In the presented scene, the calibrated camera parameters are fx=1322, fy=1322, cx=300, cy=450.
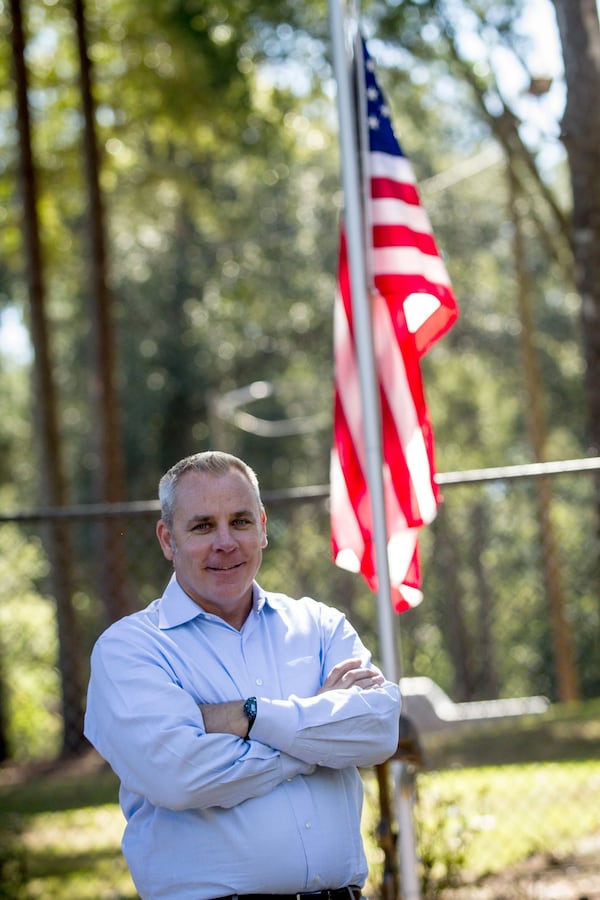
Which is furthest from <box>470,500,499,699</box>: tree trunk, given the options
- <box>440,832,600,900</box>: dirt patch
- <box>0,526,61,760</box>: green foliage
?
<box>0,526,61,760</box>: green foliage

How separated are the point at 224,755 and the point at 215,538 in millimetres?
577

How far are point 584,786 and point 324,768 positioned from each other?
671 centimetres

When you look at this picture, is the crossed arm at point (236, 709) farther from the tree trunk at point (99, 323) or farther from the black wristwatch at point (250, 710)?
the tree trunk at point (99, 323)

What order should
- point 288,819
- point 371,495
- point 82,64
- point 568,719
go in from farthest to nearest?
point 82,64
point 568,719
point 371,495
point 288,819

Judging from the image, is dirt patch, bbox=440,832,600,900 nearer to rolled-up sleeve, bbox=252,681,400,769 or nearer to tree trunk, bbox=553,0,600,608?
tree trunk, bbox=553,0,600,608

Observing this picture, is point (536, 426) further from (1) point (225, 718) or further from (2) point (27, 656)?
(1) point (225, 718)

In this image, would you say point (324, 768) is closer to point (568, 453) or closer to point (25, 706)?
point (25, 706)

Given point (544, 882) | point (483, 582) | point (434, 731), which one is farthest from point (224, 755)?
point (483, 582)

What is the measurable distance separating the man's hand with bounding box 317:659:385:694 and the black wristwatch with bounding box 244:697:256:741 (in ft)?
0.81

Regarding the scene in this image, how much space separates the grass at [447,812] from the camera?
20.2 ft

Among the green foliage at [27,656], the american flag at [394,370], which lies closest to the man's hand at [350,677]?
the american flag at [394,370]

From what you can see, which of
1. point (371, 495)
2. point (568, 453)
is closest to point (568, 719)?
point (371, 495)

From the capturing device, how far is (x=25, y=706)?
2227 cm

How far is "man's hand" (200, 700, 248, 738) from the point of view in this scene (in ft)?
10.6
